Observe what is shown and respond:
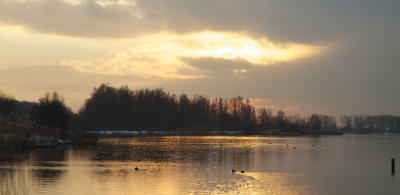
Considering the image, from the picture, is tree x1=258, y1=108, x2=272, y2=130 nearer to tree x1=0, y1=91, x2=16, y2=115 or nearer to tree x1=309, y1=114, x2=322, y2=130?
tree x1=309, y1=114, x2=322, y2=130

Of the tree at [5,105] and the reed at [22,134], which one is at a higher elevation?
the tree at [5,105]

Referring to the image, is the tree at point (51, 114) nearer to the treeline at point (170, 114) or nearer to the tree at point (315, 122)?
the treeline at point (170, 114)

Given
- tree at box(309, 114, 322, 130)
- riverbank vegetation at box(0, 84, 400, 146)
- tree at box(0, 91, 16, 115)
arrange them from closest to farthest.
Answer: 1. tree at box(0, 91, 16, 115)
2. riverbank vegetation at box(0, 84, 400, 146)
3. tree at box(309, 114, 322, 130)

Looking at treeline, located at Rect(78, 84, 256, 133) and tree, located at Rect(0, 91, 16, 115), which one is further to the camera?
treeline, located at Rect(78, 84, 256, 133)

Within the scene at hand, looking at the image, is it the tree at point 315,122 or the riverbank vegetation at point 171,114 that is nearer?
the riverbank vegetation at point 171,114

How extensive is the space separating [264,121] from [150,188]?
155 meters

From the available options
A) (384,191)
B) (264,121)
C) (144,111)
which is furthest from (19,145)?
(264,121)

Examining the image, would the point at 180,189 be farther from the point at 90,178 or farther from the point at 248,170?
the point at 248,170

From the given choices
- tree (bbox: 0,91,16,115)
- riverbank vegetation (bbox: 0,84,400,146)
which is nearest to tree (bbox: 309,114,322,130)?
riverbank vegetation (bbox: 0,84,400,146)

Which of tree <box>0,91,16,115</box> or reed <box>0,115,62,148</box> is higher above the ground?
tree <box>0,91,16,115</box>

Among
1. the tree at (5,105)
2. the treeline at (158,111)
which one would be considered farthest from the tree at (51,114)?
the treeline at (158,111)

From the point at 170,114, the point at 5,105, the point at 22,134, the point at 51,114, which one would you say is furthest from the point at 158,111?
the point at 22,134

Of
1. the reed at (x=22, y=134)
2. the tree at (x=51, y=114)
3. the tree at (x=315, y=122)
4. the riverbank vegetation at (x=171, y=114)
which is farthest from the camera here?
the tree at (x=315, y=122)

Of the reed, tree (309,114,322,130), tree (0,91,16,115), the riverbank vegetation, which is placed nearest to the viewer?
the reed
